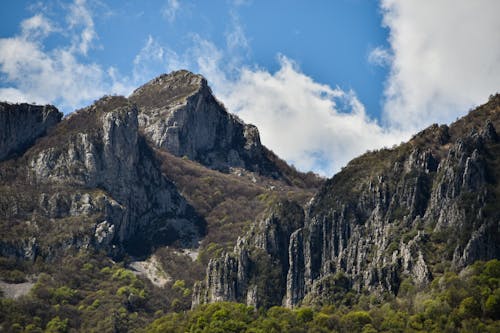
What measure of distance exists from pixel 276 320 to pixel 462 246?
3234cm

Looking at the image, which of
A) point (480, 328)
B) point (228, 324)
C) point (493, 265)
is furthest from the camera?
point (228, 324)

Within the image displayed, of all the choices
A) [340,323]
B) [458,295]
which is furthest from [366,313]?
[458,295]

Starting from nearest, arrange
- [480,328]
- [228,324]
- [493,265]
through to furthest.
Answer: [480,328] → [493,265] → [228,324]

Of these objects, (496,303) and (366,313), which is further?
(366,313)

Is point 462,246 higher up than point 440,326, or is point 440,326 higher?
point 462,246

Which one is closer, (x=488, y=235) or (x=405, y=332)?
(x=405, y=332)

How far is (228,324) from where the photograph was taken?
198375mm

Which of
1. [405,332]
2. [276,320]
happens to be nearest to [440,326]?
[405,332]

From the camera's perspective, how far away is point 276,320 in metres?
199

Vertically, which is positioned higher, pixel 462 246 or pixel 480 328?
pixel 462 246

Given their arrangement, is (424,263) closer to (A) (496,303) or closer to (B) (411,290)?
(B) (411,290)

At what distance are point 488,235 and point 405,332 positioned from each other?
2330 centimetres

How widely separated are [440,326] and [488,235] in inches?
854

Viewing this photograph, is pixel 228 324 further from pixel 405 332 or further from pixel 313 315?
pixel 405 332
